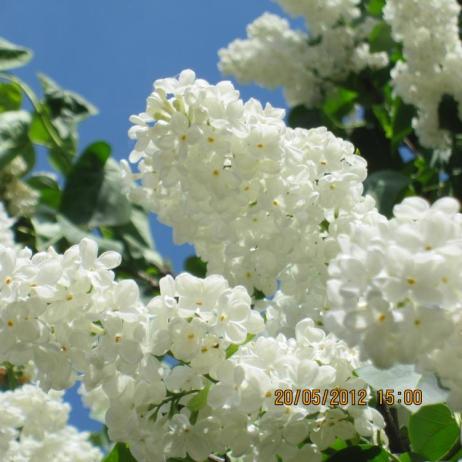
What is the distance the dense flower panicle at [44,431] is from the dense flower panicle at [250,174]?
Answer: 0.83 m

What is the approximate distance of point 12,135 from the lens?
3.92 meters

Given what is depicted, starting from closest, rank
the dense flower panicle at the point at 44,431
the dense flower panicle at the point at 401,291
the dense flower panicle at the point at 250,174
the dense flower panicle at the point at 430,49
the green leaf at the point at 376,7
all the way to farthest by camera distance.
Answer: the dense flower panicle at the point at 401,291, the dense flower panicle at the point at 250,174, the dense flower panicle at the point at 44,431, the dense flower panicle at the point at 430,49, the green leaf at the point at 376,7

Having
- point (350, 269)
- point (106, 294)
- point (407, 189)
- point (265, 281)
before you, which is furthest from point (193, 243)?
point (407, 189)

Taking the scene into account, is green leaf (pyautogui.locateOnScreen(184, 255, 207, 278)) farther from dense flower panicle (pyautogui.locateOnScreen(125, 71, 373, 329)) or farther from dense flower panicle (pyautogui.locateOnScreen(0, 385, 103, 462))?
dense flower panicle (pyautogui.locateOnScreen(125, 71, 373, 329))

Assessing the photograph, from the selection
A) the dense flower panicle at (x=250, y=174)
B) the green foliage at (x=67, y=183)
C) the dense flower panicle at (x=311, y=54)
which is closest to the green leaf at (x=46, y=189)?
the green foliage at (x=67, y=183)

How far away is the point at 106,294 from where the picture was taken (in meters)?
1.59

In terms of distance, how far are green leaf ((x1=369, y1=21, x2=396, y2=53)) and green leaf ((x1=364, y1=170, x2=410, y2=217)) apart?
106 cm

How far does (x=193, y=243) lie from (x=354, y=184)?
39cm

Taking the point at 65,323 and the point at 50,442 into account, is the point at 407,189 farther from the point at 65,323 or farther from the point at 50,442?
the point at 65,323

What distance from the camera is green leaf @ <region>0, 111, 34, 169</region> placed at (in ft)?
12.7

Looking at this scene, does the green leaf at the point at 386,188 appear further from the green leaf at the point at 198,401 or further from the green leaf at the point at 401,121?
the green leaf at the point at 198,401

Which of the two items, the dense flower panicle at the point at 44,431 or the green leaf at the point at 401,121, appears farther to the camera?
the green leaf at the point at 401,121

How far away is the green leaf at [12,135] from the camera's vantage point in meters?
3.87
